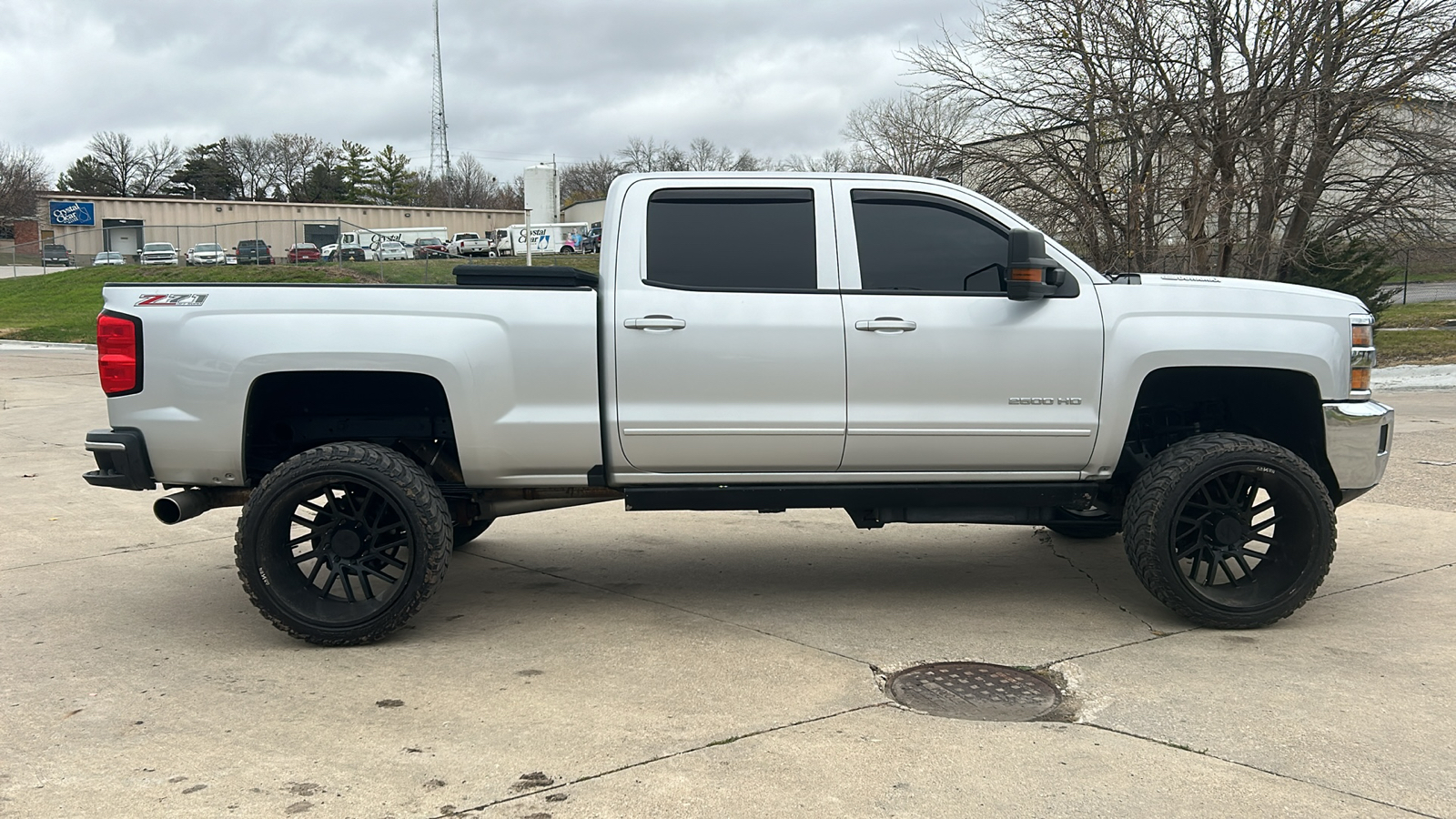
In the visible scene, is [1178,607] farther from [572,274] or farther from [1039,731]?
[572,274]

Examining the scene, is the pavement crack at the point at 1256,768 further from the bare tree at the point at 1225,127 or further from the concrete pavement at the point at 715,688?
the bare tree at the point at 1225,127

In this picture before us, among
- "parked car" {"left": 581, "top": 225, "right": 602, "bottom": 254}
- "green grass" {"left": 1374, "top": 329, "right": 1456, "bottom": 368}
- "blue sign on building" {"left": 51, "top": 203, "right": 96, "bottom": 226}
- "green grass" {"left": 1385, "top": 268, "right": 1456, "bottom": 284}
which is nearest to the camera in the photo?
"green grass" {"left": 1374, "top": 329, "right": 1456, "bottom": 368}

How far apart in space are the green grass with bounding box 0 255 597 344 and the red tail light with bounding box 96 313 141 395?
23519 millimetres

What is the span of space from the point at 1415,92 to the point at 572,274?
1702 centimetres

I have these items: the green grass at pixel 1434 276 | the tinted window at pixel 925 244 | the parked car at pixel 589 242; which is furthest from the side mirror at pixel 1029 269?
the parked car at pixel 589 242

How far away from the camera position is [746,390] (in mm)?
5102

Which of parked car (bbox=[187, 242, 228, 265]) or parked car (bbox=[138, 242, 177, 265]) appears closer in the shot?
parked car (bbox=[187, 242, 228, 265])

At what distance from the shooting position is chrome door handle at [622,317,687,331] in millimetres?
5059

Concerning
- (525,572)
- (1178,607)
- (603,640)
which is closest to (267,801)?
(603,640)

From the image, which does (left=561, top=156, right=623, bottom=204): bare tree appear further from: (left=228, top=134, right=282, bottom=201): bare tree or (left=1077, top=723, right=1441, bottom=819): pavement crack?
(left=1077, top=723, right=1441, bottom=819): pavement crack

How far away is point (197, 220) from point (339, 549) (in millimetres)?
71494

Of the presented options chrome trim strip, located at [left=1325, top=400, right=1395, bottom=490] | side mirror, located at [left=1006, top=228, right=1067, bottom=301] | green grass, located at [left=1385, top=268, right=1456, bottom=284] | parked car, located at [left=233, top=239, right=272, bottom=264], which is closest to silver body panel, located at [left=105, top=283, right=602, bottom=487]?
side mirror, located at [left=1006, top=228, right=1067, bottom=301]

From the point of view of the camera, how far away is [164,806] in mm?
3389

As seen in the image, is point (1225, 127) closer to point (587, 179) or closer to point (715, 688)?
point (715, 688)
